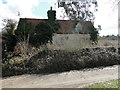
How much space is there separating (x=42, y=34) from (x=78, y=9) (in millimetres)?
9685

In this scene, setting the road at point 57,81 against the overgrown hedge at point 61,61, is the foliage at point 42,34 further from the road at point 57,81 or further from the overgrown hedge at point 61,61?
the road at point 57,81

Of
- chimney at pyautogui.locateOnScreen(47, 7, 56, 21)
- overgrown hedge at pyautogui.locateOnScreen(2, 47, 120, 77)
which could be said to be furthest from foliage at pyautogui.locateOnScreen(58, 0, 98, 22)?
overgrown hedge at pyautogui.locateOnScreen(2, 47, 120, 77)

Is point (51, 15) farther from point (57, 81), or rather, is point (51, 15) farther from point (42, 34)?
point (57, 81)

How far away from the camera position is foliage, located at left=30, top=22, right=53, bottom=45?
15.7m

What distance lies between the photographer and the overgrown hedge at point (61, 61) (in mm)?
6797

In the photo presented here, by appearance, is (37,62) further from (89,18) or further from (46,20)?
(89,18)

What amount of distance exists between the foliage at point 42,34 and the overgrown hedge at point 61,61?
7.59 metres

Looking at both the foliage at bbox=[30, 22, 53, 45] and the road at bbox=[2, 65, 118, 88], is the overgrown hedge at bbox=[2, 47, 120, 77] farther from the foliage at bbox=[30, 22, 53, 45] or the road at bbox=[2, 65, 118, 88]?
the foliage at bbox=[30, 22, 53, 45]

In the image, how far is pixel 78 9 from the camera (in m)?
20.1

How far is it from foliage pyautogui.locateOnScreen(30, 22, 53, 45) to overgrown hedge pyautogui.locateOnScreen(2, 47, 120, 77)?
24.9 ft

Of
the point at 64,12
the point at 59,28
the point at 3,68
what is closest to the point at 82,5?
the point at 64,12

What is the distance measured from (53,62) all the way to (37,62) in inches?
48.6

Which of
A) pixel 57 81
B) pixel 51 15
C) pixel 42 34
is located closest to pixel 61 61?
pixel 57 81

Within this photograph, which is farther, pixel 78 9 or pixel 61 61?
pixel 78 9
